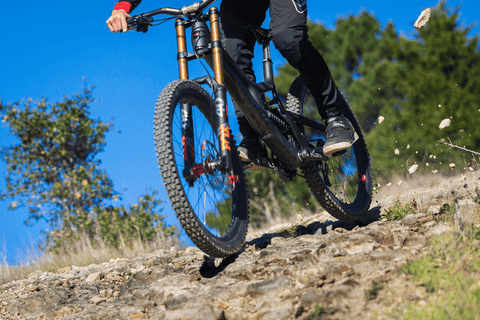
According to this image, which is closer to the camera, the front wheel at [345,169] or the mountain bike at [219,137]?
the mountain bike at [219,137]

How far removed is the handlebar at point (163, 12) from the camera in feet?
8.96

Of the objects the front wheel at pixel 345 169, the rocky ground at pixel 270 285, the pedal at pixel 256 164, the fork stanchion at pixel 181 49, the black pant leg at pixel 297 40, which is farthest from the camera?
the front wheel at pixel 345 169

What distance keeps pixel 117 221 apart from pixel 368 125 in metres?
9.60

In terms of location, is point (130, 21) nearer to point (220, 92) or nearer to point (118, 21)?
point (118, 21)

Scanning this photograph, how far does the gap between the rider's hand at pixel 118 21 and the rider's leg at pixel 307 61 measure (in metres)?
1.12

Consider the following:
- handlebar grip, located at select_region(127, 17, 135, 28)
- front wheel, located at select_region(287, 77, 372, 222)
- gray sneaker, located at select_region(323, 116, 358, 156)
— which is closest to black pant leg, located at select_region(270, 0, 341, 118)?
gray sneaker, located at select_region(323, 116, 358, 156)

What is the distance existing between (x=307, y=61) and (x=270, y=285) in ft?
6.18

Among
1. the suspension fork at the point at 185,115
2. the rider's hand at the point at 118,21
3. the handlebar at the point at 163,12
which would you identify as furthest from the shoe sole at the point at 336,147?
the rider's hand at the point at 118,21

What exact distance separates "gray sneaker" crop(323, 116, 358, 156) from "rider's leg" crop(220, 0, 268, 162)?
538mm

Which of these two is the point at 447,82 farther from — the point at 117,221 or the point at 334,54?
the point at 117,221

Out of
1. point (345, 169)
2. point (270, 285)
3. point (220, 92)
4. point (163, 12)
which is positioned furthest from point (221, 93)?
point (345, 169)

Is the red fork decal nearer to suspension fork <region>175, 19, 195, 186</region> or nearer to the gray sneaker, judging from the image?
suspension fork <region>175, 19, 195, 186</region>

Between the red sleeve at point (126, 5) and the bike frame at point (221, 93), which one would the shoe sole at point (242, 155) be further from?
the red sleeve at point (126, 5)

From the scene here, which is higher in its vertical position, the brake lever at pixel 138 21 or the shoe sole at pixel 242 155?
the brake lever at pixel 138 21
